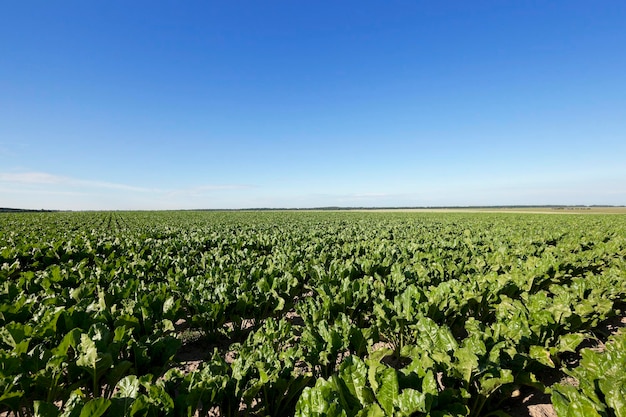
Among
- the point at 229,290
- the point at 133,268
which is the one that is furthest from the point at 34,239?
the point at 229,290

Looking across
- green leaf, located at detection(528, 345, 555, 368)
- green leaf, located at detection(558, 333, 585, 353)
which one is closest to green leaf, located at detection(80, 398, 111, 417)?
green leaf, located at detection(528, 345, 555, 368)

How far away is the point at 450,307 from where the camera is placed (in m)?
5.04

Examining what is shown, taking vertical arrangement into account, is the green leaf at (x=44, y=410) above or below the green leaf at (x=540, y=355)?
above

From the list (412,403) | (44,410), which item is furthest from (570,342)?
(44,410)

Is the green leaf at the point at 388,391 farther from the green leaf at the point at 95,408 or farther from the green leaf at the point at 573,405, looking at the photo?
the green leaf at the point at 95,408

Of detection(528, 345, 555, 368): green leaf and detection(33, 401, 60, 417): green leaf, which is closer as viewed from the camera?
detection(33, 401, 60, 417): green leaf

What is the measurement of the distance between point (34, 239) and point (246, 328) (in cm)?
1557

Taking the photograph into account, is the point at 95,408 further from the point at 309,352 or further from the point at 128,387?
the point at 309,352

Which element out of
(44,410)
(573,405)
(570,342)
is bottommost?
(570,342)

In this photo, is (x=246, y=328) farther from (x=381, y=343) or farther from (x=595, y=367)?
(x=595, y=367)

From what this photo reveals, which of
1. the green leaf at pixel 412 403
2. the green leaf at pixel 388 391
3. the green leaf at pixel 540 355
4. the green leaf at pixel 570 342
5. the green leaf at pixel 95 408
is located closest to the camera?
the green leaf at pixel 95 408

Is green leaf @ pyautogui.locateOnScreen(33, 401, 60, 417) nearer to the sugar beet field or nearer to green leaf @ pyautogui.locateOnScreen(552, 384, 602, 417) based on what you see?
the sugar beet field

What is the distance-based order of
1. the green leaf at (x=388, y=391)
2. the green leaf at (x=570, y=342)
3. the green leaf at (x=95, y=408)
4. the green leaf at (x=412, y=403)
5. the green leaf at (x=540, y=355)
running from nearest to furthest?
1. the green leaf at (x=95, y=408)
2. the green leaf at (x=412, y=403)
3. the green leaf at (x=388, y=391)
4. the green leaf at (x=540, y=355)
5. the green leaf at (x=570, y=342)

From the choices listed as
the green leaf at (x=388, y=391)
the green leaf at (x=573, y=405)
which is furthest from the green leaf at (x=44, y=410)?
the green leaf at (x=573, y=405)
